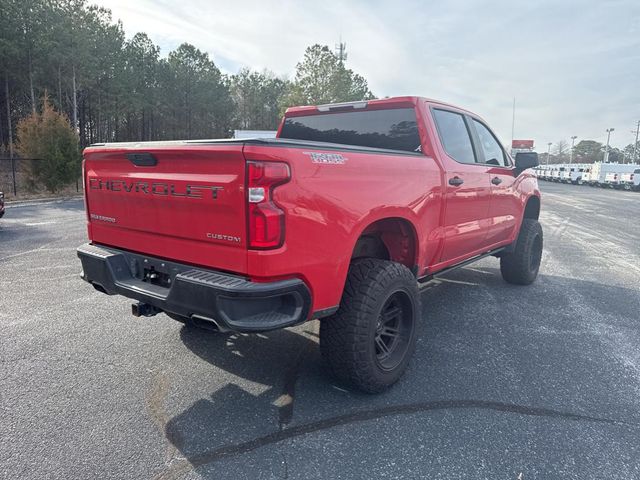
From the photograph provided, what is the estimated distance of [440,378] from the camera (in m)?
3.28

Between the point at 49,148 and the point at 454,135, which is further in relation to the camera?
the point at 49,148

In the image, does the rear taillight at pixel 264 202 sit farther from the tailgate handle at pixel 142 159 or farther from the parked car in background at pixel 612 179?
the parked car in background at pixel 612 179

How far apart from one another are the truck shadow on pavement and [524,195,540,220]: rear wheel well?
171 cm

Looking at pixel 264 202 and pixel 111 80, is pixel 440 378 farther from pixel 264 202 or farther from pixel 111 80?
pixel 111 80

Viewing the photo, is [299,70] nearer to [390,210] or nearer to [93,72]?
[93,72]

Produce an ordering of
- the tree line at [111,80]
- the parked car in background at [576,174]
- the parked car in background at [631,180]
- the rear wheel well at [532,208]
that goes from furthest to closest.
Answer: the parked car in background at [576,174], the parked car in background at [631,180], the tree line at [111,80], the rear wheel well at [532,208]

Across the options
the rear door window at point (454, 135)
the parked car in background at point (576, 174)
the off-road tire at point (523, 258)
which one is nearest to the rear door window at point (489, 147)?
the rear door window at point (454, 135)

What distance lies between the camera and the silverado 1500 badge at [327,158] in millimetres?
2471

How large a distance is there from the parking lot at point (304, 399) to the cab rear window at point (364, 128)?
1.79 m

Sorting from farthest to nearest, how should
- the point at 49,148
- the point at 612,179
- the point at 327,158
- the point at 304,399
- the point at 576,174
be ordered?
the point at 576,174, the point at 612,179, the point at 49,148, the point at 304,399, the point at 327,158

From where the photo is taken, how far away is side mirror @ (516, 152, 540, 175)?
4.94 metres

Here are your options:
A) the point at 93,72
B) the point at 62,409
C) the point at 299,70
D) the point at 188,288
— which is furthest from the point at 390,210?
the point at 299,70

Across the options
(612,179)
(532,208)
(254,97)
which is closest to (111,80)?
(254,97)

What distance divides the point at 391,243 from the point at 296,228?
1377 mm
